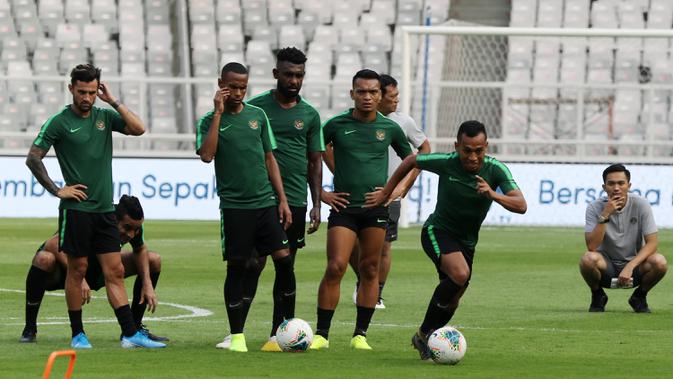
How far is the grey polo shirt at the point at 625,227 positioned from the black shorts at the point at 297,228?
339 centimetres

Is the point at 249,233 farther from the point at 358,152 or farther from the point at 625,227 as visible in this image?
the point at 625,227

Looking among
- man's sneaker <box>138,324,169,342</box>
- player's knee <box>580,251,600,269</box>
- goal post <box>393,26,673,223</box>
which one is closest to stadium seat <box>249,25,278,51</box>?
goal post <box>393,26,673,223</box>

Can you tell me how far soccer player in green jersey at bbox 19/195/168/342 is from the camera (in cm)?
968

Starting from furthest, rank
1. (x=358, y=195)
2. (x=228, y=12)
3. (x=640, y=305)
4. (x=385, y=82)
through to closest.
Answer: (x=228, y=12) < (x=640, y=305) < (x=385, y=82) < (x=358, y=195)

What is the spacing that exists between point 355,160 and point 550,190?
50.3 feet

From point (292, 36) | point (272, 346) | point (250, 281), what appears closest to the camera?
point (272, 346)

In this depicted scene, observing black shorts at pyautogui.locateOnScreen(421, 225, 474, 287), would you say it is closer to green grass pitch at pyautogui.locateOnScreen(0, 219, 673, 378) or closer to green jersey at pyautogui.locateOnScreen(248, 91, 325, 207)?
green grass pitch at pyautogui.locateOnScreen(0, 219, 673, 378)

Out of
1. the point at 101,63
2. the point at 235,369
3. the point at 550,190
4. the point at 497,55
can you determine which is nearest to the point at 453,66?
the point at 497,55

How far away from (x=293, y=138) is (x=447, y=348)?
Answer: 203 centimetres

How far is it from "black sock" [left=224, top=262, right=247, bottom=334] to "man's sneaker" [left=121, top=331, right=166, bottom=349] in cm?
48

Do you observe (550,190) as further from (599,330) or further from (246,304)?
(246,304)

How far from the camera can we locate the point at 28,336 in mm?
9641

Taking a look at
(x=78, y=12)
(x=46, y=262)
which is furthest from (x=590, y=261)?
(x=78, y=12)

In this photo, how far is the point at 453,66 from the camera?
28.1 m
